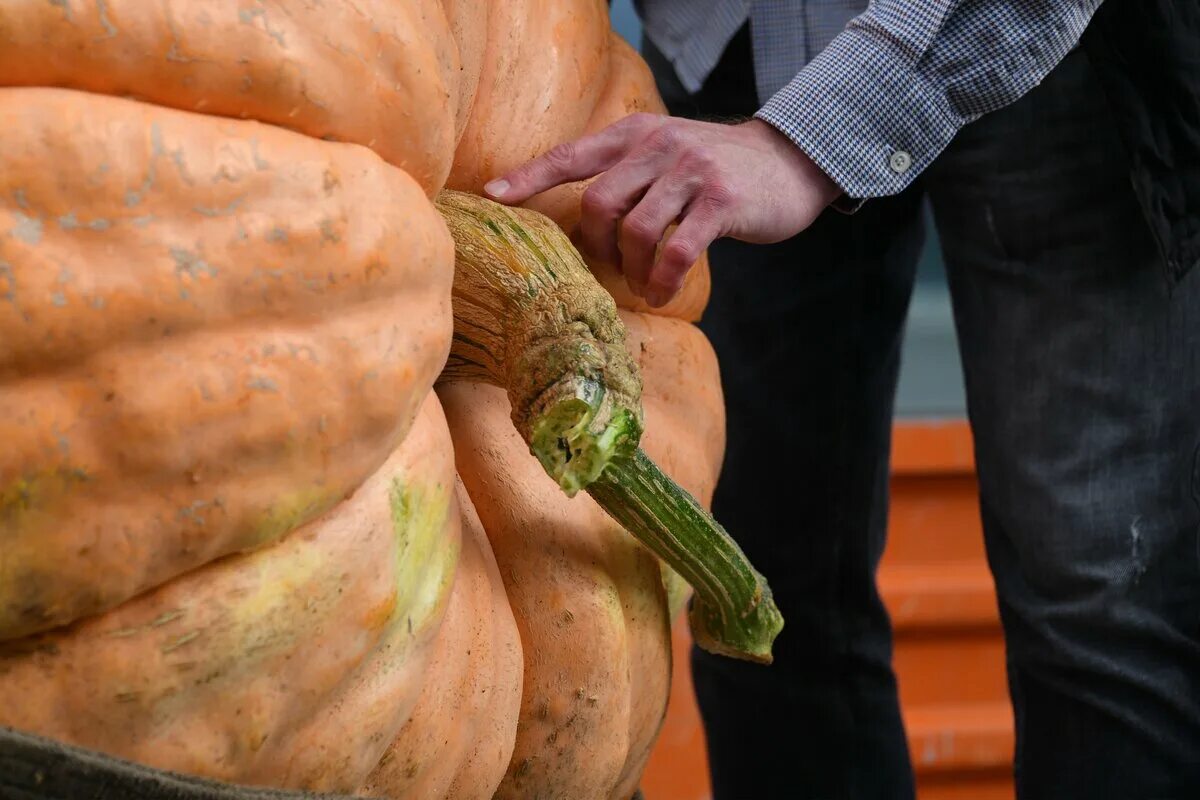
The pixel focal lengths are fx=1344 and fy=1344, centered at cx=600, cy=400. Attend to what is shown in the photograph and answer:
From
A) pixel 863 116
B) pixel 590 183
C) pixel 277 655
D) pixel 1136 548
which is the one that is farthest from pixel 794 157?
pixel 277 655

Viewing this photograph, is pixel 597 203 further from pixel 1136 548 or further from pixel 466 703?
pixel 1136 548

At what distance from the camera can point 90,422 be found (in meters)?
0.55

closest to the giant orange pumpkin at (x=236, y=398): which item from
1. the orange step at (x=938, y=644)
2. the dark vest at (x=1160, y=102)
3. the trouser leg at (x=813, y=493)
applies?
the dark vest at (x=1160, y=102)

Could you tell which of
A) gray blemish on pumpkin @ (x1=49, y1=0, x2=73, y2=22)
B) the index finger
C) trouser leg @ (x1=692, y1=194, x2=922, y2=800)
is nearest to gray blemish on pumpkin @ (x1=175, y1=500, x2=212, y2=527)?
gray blemish on pumpkin @ (x1=49, y1=0, x2=73, y2=22)

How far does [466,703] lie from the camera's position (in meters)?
0.72

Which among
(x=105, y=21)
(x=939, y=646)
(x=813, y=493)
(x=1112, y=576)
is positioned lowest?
(x=939, y=646)

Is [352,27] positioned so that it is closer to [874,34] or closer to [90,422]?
[90,422]

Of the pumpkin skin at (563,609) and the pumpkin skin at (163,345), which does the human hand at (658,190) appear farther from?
the pumpkin skin at (163,345)

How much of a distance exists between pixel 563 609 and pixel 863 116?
1.40 ft

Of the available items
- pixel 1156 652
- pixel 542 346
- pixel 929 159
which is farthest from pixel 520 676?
pixel 1156 652

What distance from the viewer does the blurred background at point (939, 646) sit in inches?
77.5

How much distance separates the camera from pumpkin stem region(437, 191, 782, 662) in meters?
0.71

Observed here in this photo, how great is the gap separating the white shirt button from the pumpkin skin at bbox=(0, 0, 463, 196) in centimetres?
41

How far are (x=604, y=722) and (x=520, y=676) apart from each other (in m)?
0.06
